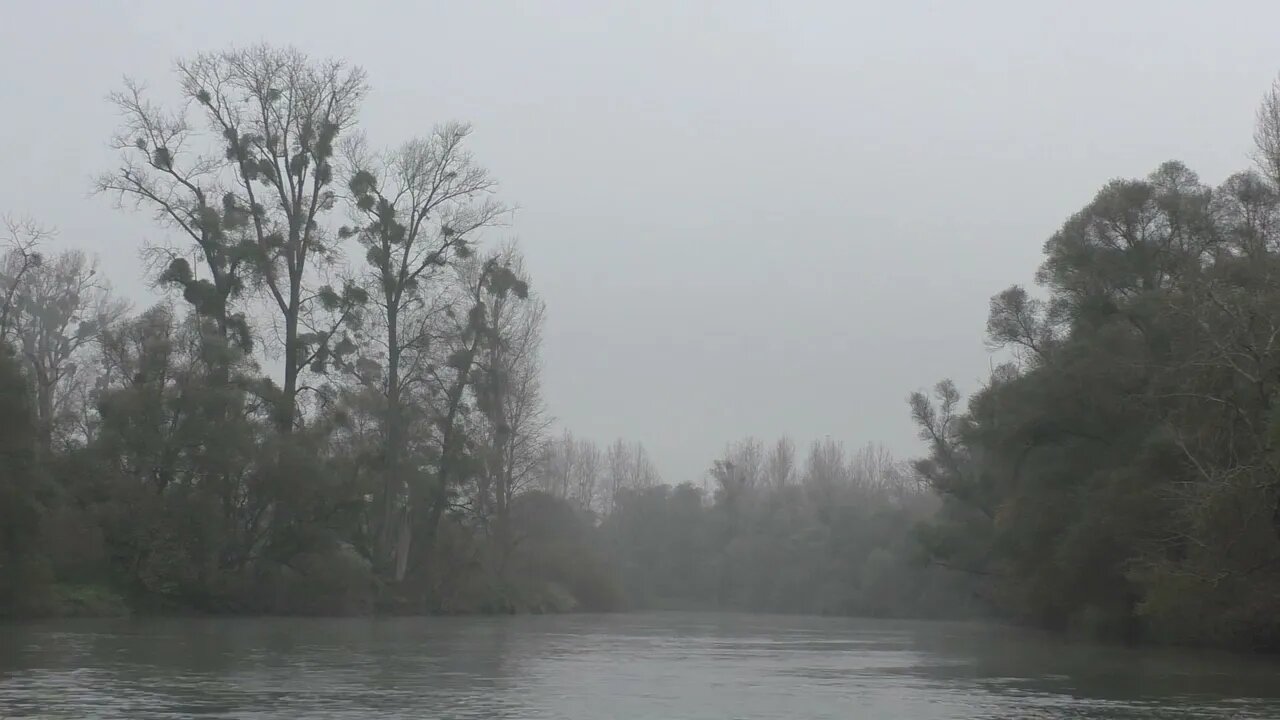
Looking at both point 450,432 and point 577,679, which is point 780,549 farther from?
point 577,679

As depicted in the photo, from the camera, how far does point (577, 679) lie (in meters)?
17.9

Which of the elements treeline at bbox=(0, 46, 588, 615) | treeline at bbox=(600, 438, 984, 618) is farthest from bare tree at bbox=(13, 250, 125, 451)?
treeline at bbox=(600, 438, 984, 618)

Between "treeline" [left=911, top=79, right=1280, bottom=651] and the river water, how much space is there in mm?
1934

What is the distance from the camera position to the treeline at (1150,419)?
2350 cm

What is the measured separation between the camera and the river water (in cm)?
1362

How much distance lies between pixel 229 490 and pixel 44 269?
17.3 m

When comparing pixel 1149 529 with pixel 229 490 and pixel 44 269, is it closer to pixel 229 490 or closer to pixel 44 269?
pixel 229 490

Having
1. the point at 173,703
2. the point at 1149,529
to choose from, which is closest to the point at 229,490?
the point at 1149,529

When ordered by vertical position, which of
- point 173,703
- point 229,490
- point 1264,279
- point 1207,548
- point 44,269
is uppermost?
point 44,269

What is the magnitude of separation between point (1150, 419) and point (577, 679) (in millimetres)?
21017

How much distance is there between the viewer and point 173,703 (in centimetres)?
1317

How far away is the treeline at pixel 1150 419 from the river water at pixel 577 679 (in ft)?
6.35

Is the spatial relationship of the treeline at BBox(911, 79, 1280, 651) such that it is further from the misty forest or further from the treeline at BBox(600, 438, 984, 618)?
the treeline at BBox(600, 438, 984, 618)

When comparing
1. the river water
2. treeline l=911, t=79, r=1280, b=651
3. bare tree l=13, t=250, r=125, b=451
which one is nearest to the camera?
the river water
